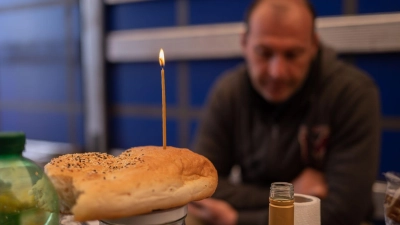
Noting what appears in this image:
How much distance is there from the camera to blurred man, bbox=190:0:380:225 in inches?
67.9

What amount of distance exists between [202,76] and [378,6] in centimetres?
109

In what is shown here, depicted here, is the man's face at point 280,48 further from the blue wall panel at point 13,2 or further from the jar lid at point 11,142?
the blue wall panel at point 13,2

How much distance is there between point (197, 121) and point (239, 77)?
0.76 m

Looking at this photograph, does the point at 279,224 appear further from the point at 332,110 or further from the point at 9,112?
the point at 9,112

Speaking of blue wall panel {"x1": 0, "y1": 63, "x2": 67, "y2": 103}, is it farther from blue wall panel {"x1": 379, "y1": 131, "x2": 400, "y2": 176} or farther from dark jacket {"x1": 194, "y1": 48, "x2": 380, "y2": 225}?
blue wall panel {"x1": 379, "y1": 131, "x2": 400, "y2": 176}

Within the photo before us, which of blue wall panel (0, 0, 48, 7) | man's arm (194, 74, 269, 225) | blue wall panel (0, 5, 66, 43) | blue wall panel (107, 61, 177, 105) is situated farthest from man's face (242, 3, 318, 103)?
blue wall panel (0, 0, 48, 7)

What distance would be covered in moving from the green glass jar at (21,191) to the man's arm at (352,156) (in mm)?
1130

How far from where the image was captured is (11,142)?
2.26 ft

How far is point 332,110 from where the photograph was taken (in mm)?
1848

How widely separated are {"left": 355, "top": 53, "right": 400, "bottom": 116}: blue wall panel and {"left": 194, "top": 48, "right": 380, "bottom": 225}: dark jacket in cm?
32

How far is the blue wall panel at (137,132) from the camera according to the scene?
2.91m

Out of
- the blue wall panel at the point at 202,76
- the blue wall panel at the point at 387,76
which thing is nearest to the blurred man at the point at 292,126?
the blue wall panel at the point at 387,76

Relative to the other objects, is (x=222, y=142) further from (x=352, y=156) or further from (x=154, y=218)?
(x=154, y=218)

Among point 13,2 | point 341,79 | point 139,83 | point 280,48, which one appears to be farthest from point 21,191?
point 13,2
